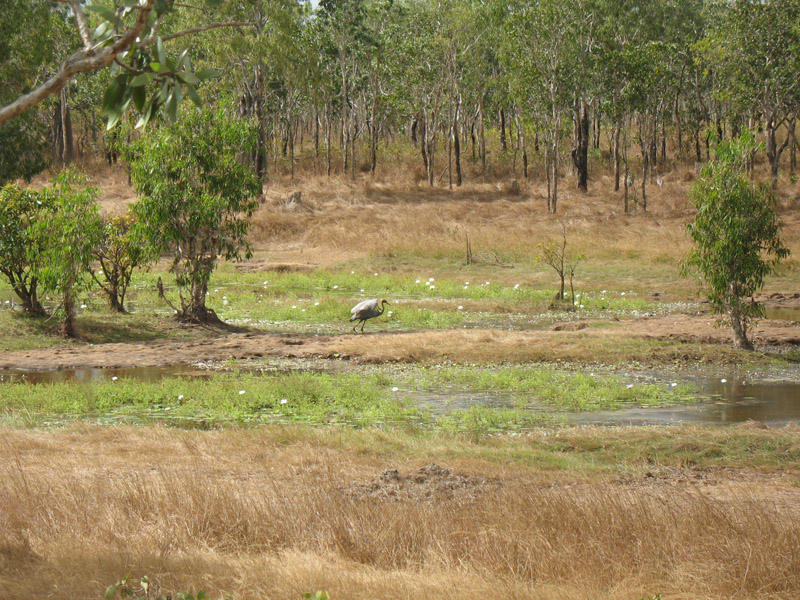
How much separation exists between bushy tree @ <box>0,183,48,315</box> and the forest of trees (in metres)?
14.7

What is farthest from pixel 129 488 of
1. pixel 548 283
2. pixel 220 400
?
pixel 548 283

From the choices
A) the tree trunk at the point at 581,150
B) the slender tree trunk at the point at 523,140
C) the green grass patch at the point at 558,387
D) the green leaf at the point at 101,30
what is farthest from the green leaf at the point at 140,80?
the slender tree trunk at the point at 523,140

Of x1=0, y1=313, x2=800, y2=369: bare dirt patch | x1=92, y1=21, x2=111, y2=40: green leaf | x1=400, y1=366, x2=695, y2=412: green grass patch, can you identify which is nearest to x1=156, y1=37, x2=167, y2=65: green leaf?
x1=92, y1=21, x2=111, y2=40: green leaf

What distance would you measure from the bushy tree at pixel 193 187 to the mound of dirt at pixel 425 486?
42.2 feet

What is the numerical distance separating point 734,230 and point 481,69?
40807mm

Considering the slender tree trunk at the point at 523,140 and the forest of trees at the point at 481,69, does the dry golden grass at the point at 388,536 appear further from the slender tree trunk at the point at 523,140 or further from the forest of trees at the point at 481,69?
the slender tree trunk at the point at 523,140

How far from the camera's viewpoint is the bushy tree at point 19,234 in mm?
19484

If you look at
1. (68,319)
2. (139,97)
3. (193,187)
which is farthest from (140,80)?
(193,187)

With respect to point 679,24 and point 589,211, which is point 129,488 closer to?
point 589,211

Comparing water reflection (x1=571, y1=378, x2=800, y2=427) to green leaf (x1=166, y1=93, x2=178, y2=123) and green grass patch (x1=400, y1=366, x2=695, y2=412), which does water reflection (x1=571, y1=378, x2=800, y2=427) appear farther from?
green leaf (x1=166, y1=93, x2=178, y2=123)

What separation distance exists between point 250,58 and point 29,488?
41.5 m

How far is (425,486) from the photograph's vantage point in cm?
805

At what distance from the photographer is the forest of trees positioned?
41.7 meters

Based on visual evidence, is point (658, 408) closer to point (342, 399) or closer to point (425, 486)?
point (342, 399)
